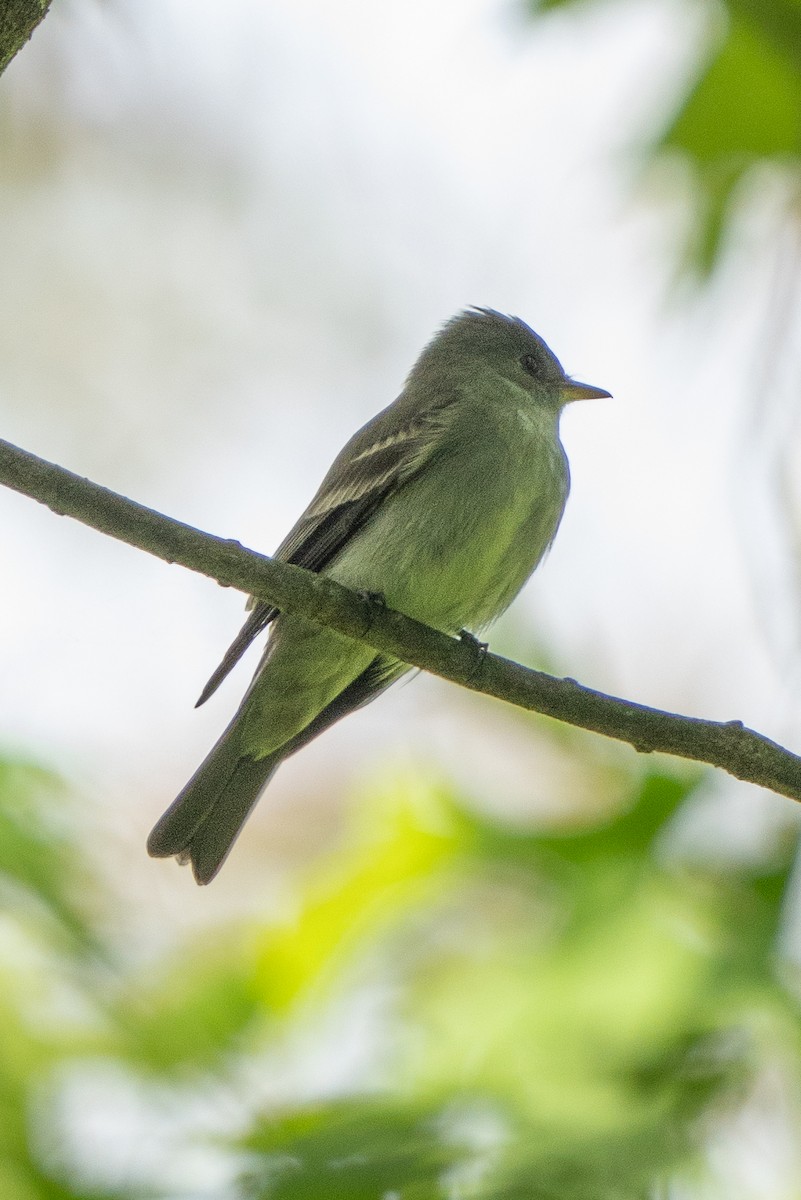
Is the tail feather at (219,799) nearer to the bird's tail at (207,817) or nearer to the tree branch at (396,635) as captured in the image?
the bird's tail at (207,817)

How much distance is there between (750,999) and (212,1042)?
1509 mm

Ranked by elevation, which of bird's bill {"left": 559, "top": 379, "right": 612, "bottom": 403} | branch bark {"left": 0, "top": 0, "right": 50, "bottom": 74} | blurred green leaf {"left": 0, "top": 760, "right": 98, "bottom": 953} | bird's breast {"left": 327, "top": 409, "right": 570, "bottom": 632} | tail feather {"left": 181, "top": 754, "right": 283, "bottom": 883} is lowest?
blurred green leaf {"left": 0, "top": 760, "right": 98, "bottom": 953}

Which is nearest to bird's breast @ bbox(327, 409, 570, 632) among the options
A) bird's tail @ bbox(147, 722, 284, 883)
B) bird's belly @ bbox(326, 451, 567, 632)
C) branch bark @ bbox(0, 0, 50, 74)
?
bird's belly @ bbox(326, 451, 567, 632)

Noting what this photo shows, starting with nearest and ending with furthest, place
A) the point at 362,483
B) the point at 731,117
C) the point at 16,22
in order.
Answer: the point at 16,22
the point at 731,117
the point at 362,483

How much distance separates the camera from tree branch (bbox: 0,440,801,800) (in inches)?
131

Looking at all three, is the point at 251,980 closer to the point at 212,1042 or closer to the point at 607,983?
the point at 212,1042

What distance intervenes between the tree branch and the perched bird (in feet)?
2.22

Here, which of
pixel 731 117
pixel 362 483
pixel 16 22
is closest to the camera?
pixel 16 22

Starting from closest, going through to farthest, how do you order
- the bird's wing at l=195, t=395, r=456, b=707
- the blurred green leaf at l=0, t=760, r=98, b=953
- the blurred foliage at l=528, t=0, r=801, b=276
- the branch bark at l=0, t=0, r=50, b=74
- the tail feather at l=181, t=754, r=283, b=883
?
1. the branch bark at l=0, t=0, r=50, b=74
2. the blurred foliage at l=528, t=0, r=801, b=276
3. the blurred green leaf at l=0, t=760, r=98, b=953
4. the bird's wing at l=195, t=395, r=456, b=707
5. the tail feather at l=181, t=754, r=283, b=883

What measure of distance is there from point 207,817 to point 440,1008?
46.3 inches

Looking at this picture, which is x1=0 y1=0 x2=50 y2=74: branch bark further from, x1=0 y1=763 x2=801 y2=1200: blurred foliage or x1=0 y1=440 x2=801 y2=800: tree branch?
x1=0 y1=763 x2=801 y2=1200: blurred foliage

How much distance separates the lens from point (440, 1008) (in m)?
4.44

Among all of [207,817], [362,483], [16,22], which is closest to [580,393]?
[362,483]

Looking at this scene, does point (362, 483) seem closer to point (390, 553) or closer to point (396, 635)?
point (390, 553)
